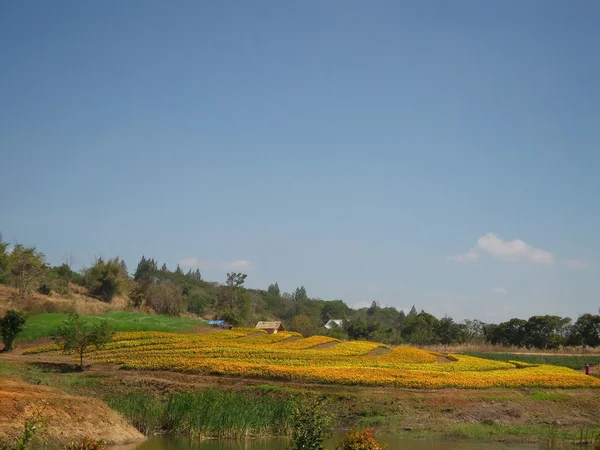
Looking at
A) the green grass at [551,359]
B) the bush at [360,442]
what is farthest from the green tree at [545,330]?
the bush at [360,442]

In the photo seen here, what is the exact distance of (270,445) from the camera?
74.3ft

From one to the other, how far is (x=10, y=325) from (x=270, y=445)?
27.0m

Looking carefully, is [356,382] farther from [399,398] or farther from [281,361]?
[281,361]

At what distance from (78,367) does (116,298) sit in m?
44.6

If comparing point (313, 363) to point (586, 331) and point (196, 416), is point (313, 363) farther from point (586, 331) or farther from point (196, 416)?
point (586, 331)

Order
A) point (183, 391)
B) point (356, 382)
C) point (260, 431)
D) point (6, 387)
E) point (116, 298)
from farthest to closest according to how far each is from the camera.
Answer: point (116, 298), point (356, 382), point (183, 391), point (260, 431), point (6, 387)

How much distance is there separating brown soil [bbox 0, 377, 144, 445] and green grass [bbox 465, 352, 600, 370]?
42.4 metres

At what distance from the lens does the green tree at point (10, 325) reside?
138 ft

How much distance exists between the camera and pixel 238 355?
40.5 metres

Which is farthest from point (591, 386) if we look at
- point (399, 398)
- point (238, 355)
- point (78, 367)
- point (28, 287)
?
point (28, 287)

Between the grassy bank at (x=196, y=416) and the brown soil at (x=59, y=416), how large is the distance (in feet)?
3.84

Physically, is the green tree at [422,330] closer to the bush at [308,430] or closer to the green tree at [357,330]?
the green tree at [357,330]

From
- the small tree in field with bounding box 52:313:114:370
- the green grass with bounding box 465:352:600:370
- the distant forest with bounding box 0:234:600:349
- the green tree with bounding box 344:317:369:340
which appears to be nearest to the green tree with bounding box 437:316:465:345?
the distant forest with bounding box 0:234:600:349

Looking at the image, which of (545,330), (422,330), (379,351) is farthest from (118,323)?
(545,330)
